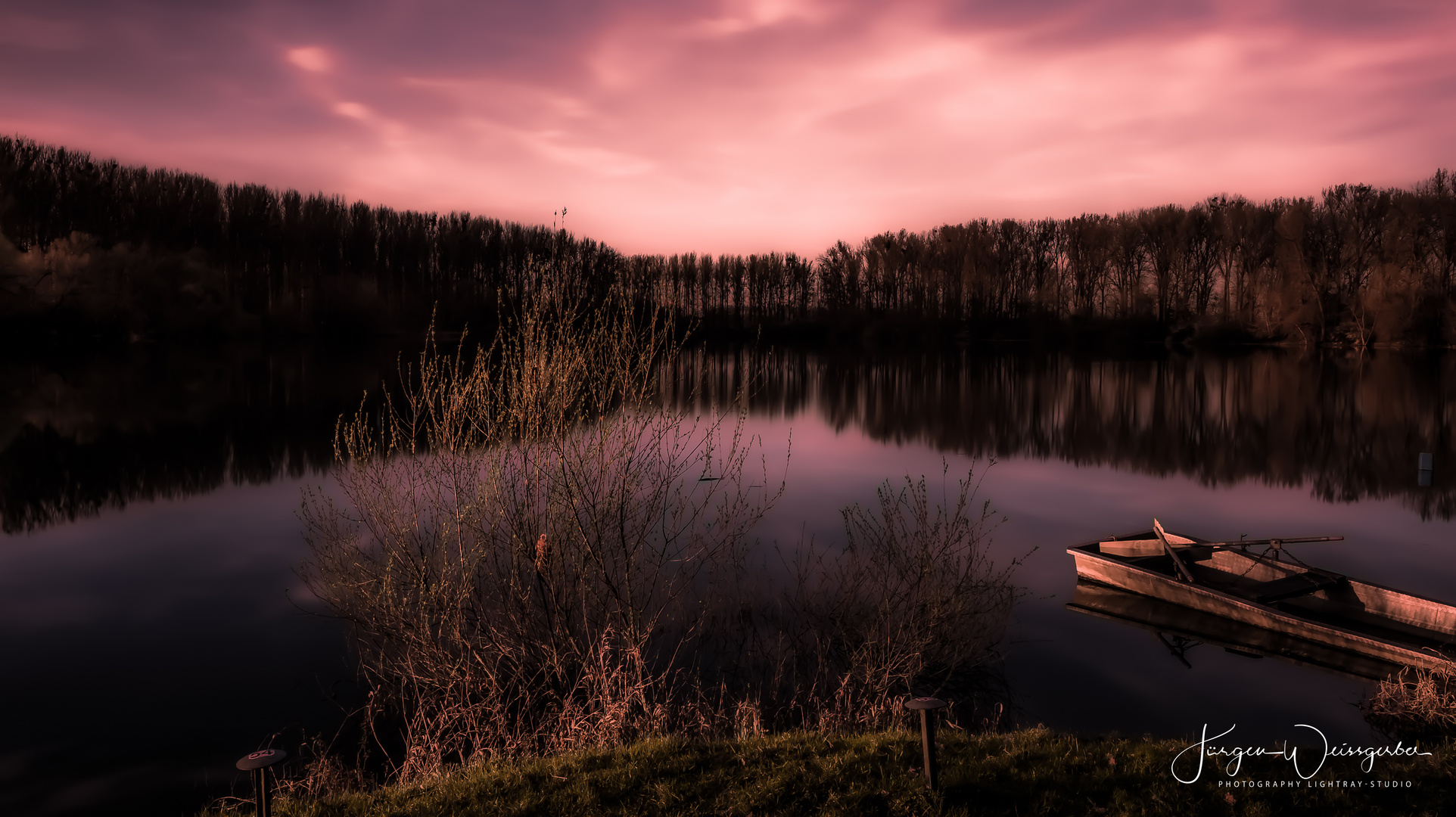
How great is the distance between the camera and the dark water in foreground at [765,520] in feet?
35.3

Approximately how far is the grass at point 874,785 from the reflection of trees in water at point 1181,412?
9.60m

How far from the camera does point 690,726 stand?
986cm

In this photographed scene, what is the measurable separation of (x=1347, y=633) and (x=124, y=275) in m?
77.4

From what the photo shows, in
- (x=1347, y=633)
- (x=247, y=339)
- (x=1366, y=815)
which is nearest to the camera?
(x=1366, y=815)

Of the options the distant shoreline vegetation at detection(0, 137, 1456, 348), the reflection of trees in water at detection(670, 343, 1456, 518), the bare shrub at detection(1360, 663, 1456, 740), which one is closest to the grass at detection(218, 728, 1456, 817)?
the bare shrub at detection(1360, 663, 1456, 740)

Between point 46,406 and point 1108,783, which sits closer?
point 1108,783

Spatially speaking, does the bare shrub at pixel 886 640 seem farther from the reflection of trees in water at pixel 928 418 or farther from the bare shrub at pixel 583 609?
the reflection of trees in water at pixel 928 418

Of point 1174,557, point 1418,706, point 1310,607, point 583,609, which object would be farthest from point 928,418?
point 583,609

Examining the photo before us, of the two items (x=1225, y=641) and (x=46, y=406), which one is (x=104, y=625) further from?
(x=46, y=406)

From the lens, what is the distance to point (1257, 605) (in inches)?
470

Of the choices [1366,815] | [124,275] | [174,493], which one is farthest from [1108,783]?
[124,275]

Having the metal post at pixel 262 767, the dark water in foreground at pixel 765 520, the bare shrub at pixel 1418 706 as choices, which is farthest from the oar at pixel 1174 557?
the metal post at pixel 262 767

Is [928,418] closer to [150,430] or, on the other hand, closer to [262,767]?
[150,430]

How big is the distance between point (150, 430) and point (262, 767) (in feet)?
121
